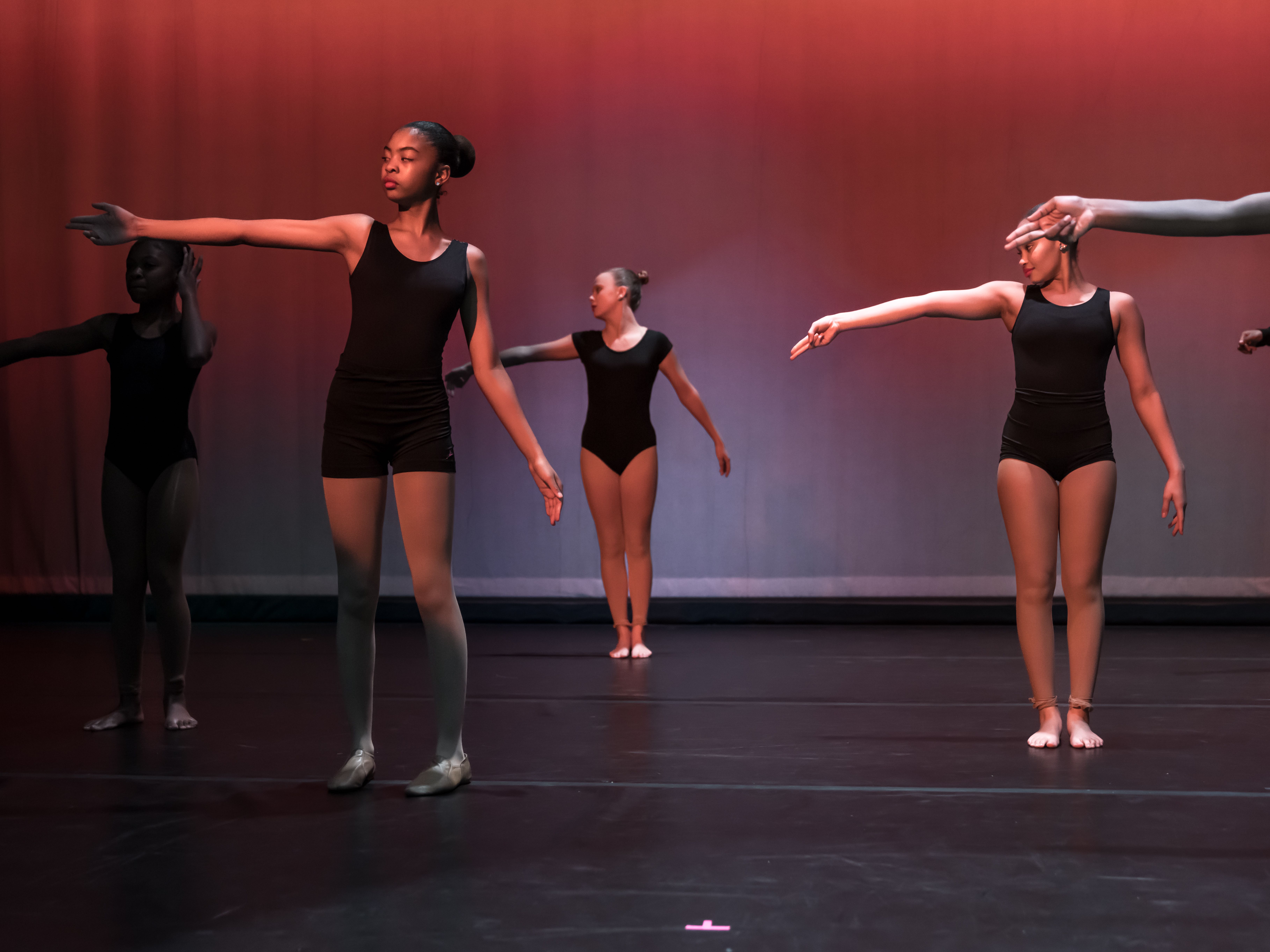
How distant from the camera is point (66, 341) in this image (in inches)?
133

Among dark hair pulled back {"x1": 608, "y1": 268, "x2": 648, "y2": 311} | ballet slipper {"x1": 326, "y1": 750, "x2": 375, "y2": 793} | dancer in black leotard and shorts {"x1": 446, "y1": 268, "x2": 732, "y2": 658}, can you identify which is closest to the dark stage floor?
ballet slipper {"x1": 326, "y1": 750, "x2": 375, "y2": 793}

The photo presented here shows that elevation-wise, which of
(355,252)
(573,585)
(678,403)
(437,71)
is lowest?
(573,585)

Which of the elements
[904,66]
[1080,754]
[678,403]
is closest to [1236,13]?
[904,66]

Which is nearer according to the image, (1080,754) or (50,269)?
(1080,754)

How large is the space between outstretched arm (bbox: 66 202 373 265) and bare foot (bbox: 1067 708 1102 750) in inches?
85.0

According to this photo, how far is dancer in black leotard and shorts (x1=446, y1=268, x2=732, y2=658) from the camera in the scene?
A: 197 inches

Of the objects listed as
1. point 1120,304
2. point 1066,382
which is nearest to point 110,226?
point 1066,382

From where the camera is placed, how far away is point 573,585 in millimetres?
6676

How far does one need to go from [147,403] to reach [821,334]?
6.12ft

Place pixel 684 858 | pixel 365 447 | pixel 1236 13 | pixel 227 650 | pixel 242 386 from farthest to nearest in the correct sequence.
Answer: pixel 242 386 → pixel 1236 13 → pixel 227 650 → pixel 365 447 → pixel 684 858

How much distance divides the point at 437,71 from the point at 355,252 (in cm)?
452

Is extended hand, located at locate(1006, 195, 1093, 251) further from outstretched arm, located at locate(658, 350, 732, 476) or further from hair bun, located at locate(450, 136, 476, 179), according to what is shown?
outstretched arm, located at locate(658, 350, 732, 476)

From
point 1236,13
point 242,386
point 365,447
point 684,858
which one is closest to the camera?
point 684,858

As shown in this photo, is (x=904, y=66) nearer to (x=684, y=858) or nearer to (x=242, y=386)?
(x=242, y=386)
